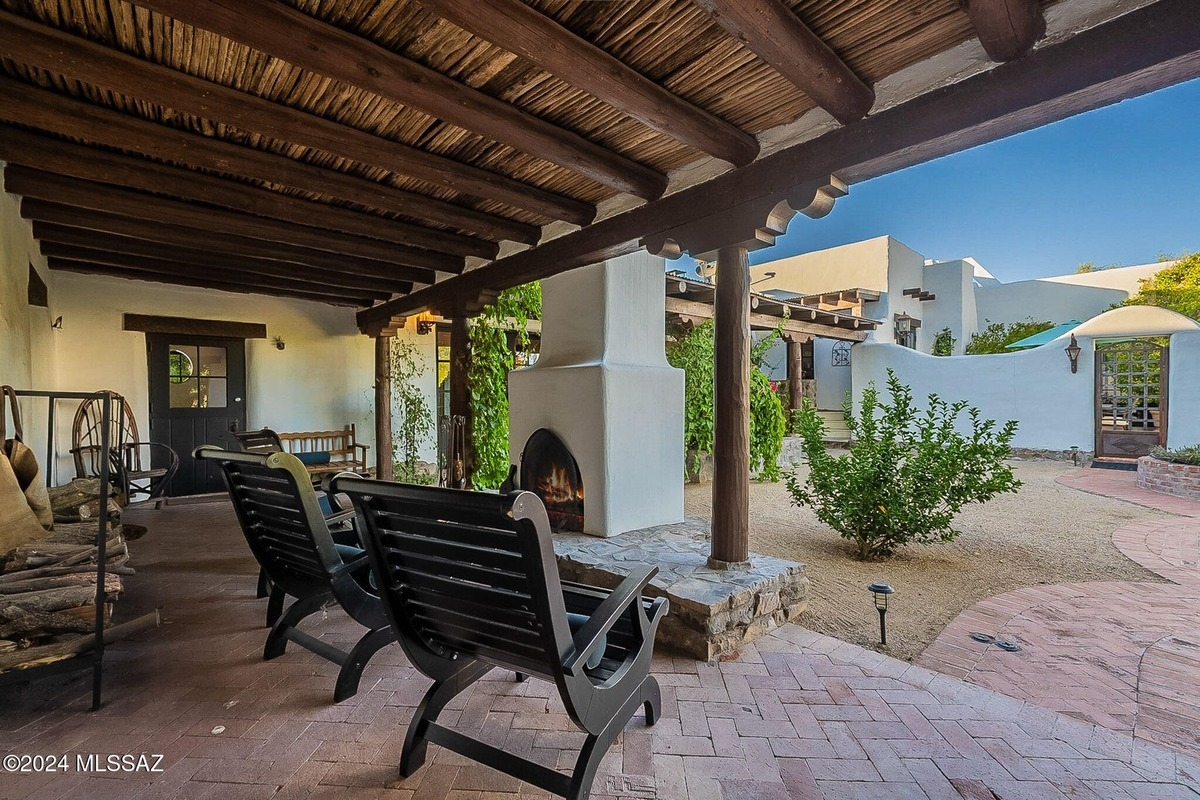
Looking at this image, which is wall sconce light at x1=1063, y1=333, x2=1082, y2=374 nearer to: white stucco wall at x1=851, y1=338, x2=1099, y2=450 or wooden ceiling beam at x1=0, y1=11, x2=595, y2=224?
white stucco wall at x1=851, y1=338, x2=1099, y2=450

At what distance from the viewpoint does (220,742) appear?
1.86m

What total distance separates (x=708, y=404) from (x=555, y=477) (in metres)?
3.55

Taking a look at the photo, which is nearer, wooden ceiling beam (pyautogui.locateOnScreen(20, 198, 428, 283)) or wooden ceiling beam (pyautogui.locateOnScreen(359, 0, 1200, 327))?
wooden ceiling beam (pyautogui.locateOnScreen(359, 0, 1200, 327))

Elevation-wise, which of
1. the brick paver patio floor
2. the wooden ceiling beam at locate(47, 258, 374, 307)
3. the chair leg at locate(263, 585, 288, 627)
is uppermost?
the wooden ceiling beam at locate(47, 258, 374, 307)

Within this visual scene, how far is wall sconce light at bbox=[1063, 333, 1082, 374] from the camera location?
9.38 m

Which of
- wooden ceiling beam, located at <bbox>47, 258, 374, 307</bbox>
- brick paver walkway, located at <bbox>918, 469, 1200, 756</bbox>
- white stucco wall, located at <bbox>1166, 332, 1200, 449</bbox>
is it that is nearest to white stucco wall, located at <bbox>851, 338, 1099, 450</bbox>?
white stucco wall, located at <bbox>1166, 332, 1200, 449</bbox>

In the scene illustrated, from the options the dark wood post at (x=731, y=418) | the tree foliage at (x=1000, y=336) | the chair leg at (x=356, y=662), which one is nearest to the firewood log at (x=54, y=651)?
the chair leg at (x=356, y=662)

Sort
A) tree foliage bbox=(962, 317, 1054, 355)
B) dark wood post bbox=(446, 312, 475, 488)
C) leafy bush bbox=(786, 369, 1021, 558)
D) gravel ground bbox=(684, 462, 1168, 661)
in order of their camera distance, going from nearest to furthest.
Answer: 1. gravel ground bbox=(684, 462, 1168, 661)
2. leafy bush bbox=(786, 369, 1021, 558)
3. dark wood post bbox=(446, 312, 475, 488)
4. tree foliage bbox=(962, 317, 1054, 355)

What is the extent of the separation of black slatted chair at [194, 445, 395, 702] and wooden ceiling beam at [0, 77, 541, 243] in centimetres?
157

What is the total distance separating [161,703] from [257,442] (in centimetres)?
342

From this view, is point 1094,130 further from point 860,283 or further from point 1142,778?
point 1142,778

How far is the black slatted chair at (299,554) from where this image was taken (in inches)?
83.1

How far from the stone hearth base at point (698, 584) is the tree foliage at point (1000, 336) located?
1391 cm

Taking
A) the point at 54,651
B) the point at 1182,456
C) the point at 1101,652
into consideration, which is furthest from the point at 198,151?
the point at 1182,456
